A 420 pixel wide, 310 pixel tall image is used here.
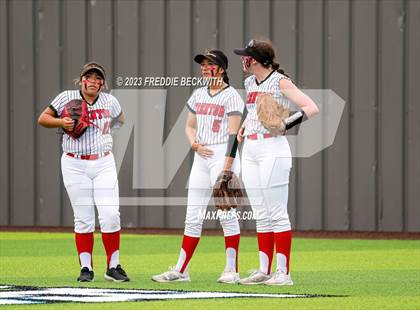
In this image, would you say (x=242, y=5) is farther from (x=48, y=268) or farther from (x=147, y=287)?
(x=147, y=287)

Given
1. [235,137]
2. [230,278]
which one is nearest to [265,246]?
[230,278]

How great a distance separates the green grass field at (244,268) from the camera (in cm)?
812

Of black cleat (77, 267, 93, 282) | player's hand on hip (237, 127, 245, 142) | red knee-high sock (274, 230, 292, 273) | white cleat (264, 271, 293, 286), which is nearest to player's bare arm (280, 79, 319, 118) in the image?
player's hand on hip (237, 127, 245, 142)

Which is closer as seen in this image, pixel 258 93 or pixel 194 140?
pixel 258 93

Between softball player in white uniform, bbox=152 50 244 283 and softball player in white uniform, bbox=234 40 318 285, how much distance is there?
0.87 feet

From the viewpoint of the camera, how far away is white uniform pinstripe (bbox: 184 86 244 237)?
9.59 m

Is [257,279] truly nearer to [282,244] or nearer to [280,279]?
[280,279]

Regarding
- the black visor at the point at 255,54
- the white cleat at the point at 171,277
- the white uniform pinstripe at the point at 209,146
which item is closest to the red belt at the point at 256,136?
the white uniform pinstripe at the point at 209,146

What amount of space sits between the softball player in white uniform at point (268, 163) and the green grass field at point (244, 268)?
313 mm

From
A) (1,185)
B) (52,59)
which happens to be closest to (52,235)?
(1,185)

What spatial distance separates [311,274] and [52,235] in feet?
17.8

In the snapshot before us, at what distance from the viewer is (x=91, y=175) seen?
9.60 metres

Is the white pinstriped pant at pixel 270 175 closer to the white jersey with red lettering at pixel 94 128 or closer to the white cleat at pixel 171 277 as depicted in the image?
the white cleat at pixel 171 277

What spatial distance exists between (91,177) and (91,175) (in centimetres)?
2
